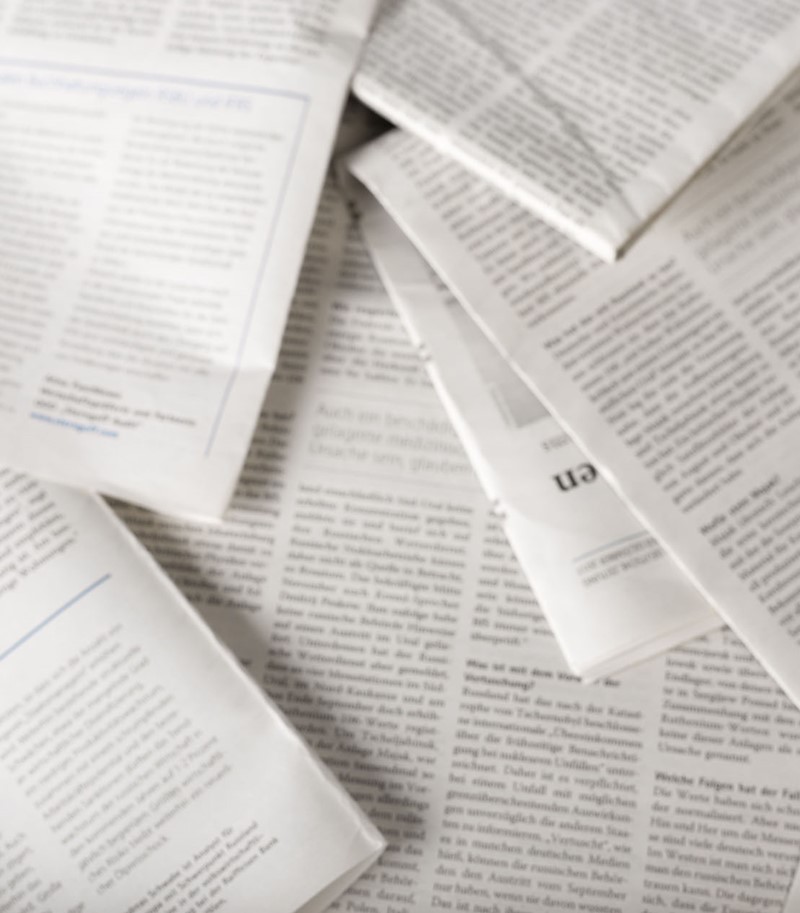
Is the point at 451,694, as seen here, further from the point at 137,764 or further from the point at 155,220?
the point at 155,220

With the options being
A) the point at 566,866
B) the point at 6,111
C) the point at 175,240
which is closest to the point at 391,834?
the point at 566,866

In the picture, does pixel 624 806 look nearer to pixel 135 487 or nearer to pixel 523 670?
pixel 523 670

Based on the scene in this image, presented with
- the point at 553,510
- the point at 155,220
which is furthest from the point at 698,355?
the point at 155,220

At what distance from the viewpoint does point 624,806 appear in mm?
437

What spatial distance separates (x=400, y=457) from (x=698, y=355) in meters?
0.14

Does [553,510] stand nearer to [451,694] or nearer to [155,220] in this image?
[451,694]

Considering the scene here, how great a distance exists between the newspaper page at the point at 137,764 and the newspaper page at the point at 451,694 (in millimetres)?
21

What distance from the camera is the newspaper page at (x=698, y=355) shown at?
0.44m

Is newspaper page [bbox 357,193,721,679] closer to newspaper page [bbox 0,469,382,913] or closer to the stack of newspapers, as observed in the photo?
the stack of newspapers

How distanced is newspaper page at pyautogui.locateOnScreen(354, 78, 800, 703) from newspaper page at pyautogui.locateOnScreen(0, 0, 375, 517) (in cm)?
6

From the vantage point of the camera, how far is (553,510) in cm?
47

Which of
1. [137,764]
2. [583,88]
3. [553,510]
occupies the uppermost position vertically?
[583,88]

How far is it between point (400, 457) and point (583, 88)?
195mm

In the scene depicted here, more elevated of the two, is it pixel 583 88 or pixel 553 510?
pixel 583 88
